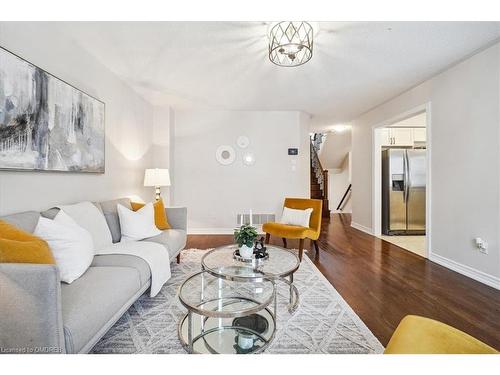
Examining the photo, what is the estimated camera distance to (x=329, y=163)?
→ 27.1 ft

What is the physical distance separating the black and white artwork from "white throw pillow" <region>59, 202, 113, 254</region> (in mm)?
379

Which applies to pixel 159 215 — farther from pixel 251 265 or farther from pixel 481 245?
pixel 481 245

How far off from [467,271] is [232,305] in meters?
2.71

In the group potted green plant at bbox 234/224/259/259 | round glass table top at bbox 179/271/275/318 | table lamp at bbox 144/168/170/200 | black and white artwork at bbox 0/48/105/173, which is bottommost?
round glass table top at bbox 179/271/275/318

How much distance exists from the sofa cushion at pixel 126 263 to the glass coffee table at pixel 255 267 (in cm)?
43

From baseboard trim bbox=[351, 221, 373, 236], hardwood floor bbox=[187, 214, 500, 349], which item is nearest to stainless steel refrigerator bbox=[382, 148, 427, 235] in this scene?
baseboard trim bbox=[351, 221, 373, 236]

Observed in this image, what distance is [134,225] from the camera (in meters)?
2.43

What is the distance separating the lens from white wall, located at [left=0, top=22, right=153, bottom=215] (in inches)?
67.6

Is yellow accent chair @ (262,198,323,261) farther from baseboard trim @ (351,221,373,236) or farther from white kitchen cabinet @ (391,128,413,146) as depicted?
white kitchen cabinet @ (391,128,413,146)

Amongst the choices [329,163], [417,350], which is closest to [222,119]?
[417,350]

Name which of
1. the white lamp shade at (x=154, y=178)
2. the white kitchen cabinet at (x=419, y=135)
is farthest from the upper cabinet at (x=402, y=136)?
the white lamp shade at (x=154, y=178)

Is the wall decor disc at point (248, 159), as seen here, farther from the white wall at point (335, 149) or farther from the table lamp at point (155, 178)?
the white wall at point (335, 149)

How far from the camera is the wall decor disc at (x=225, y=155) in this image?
15.2 feet
